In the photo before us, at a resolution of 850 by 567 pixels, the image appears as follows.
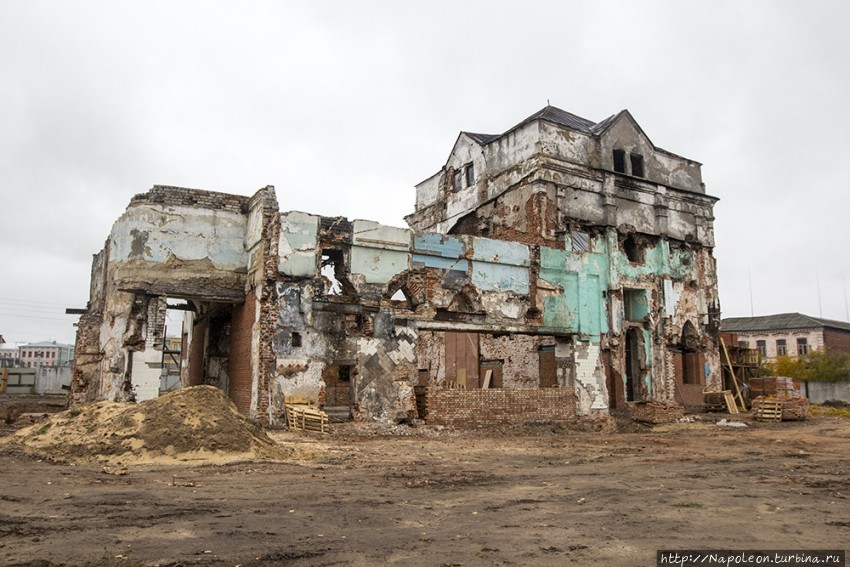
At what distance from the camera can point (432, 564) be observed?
484 centimetres

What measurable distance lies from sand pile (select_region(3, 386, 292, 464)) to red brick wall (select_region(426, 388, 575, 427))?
20.9 feet

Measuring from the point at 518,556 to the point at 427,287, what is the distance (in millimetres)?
13863

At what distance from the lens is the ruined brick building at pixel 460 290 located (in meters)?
17.3

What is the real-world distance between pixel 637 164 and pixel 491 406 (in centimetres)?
1362

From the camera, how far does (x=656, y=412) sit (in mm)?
21609

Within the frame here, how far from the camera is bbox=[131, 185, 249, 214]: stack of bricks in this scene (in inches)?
708

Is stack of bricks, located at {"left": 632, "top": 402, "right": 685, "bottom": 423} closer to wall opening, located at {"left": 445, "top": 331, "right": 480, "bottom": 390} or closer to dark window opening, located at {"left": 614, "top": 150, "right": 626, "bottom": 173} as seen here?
wall opening, located at {"left": 445, "top": 331, "right": 480, "bottom": 390}

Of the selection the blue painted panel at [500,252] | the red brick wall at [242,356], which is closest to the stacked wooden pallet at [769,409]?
the blue painted panel at [500,252]

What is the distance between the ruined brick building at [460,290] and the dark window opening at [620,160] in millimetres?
135

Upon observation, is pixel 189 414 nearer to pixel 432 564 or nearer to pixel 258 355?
pixel 258 355

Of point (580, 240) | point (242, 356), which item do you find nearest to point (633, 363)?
point (580, 240)

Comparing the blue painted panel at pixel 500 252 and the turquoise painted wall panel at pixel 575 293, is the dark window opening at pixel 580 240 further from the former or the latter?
the blue painted panel at pixel 500 252

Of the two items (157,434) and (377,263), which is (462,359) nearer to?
(377,263)

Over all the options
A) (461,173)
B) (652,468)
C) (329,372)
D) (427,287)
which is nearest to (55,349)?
(329,372)
